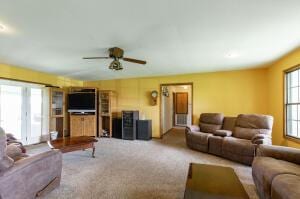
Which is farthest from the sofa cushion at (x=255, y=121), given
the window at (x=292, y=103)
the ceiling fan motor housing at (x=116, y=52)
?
the ceiling fan motor housing at (x=116, y=52)

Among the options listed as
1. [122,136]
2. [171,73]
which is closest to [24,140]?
[122,136]

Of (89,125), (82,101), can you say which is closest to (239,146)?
(89,125)

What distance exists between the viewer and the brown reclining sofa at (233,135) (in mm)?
3646

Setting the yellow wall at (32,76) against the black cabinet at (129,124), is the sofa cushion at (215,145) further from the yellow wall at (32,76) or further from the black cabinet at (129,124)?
the yellow wall at (32,76)

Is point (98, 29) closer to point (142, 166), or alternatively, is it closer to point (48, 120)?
point (142, 166)

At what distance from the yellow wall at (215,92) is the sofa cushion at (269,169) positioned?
317cm

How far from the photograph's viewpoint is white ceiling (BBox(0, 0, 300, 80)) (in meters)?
2.03

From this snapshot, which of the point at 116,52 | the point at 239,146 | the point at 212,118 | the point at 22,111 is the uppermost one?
the point at 116,52

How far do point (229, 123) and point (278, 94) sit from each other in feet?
4.49

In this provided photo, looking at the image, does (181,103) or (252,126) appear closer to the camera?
(252,126)

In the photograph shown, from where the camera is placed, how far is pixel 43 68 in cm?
521

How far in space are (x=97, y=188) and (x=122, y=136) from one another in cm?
373

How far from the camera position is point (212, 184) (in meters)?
1.96

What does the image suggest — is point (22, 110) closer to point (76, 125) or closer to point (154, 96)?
point (76, 125)
